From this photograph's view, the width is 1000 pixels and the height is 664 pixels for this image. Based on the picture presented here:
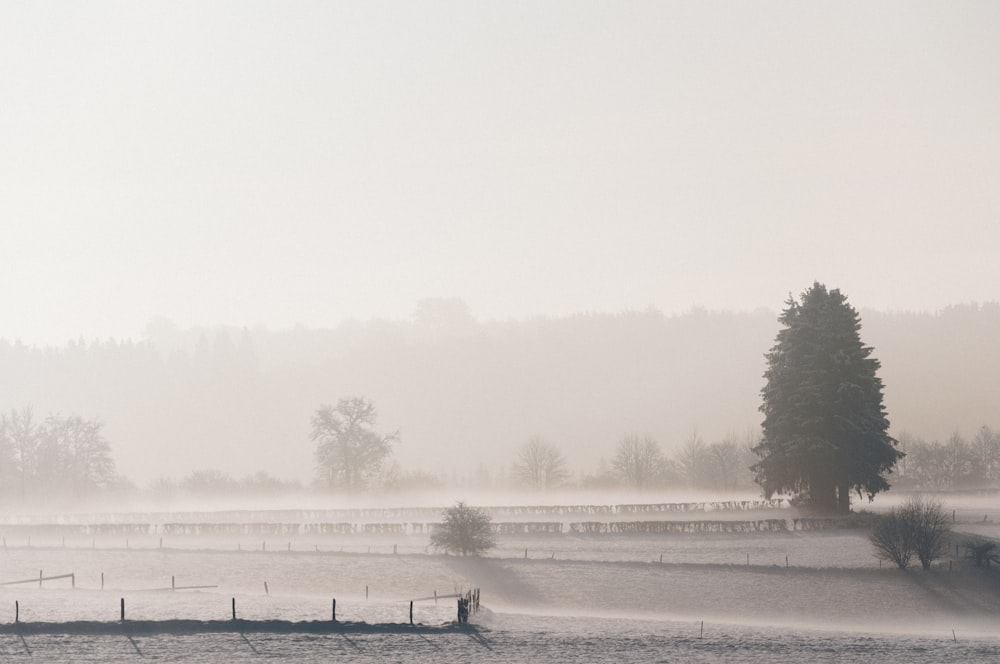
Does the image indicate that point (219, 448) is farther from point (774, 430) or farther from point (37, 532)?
point (774, 430)

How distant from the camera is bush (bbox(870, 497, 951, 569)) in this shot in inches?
2151

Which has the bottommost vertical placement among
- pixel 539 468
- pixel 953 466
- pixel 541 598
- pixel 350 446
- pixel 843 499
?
pixel 541 598

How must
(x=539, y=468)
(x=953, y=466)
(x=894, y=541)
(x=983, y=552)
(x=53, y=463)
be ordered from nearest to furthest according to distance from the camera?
(x=983, y=552) → (x=894, y=541) → (x=953, y=466) → (x=539, y=468) → (x=53, y=463)

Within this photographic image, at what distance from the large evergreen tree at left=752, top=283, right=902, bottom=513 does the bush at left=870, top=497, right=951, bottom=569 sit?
11.6 metres

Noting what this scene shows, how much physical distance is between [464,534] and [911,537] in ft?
86.4

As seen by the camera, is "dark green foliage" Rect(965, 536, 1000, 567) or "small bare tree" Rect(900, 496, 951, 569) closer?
"dark green foliage" Rect(965, 536, 1000, 567)

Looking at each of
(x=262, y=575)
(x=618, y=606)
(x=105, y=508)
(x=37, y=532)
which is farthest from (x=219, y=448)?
(x=618, y=606)

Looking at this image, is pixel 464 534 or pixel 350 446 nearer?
pixel 464 534

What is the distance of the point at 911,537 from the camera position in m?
54.8

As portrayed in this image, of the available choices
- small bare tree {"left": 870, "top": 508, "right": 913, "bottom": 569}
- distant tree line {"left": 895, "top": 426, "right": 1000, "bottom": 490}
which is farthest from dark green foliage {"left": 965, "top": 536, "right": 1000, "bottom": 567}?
distant tree line {"left": 895, "top": 426, "right": 1000, "bottom": 490}

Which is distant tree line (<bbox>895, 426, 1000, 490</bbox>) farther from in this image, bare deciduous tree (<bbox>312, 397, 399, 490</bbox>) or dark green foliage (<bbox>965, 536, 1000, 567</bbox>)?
bare deciduous tree (<bbox>312, 397, 399, 490</bbox>)

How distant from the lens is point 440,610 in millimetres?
47438

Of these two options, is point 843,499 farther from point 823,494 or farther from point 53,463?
point 53,463

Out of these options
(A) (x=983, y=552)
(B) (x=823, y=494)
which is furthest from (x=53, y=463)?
(A) (x=983, y=552)
